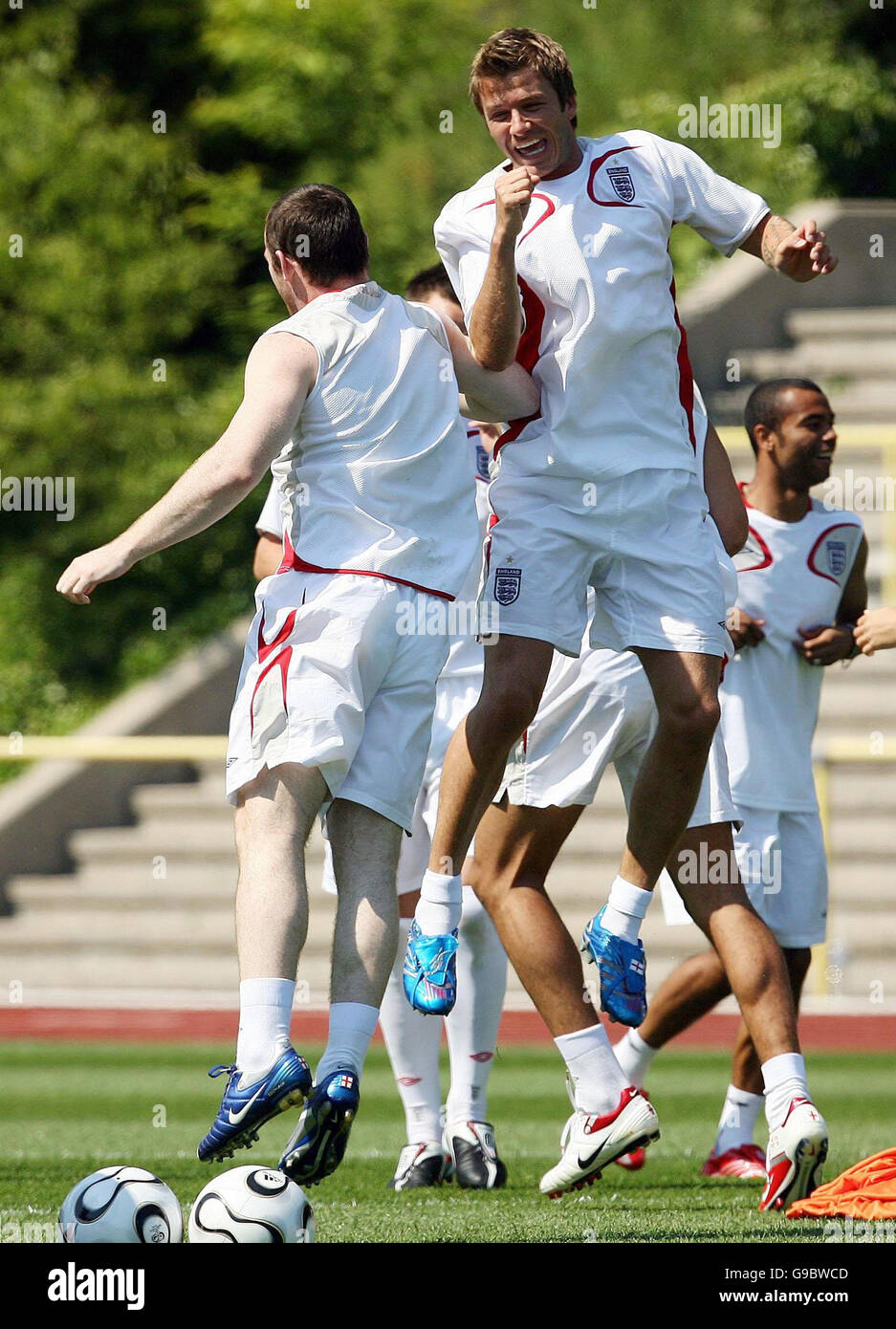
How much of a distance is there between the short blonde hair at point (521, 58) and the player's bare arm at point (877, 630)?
2010mm

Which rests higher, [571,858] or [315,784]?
[315,784]

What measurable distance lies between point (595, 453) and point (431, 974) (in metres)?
1.39

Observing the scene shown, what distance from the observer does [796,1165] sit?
4.92m

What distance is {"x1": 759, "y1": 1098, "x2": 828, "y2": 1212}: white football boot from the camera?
4.91 m

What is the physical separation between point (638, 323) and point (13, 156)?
42.2ft

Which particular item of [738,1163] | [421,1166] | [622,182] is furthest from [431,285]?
[738,1163]

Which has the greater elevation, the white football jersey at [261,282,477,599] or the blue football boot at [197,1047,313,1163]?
the white football jersey at [261,282,477,599]

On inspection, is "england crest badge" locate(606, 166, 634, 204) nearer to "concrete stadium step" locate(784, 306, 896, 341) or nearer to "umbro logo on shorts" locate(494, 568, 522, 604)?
"umbro logo on shorts" locate(494, 568, 522, 604)

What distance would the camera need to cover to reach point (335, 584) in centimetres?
471

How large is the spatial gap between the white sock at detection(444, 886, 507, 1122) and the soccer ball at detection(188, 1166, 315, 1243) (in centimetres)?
200

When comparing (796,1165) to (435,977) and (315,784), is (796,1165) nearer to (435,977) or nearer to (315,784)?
(435,977)

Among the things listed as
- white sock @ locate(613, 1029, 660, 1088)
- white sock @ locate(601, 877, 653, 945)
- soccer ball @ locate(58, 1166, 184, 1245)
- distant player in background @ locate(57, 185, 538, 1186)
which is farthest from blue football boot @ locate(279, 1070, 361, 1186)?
white sock @ locate(613, 1029, 660, 1088)

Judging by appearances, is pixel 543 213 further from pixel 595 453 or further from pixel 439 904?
pixel 439 904
